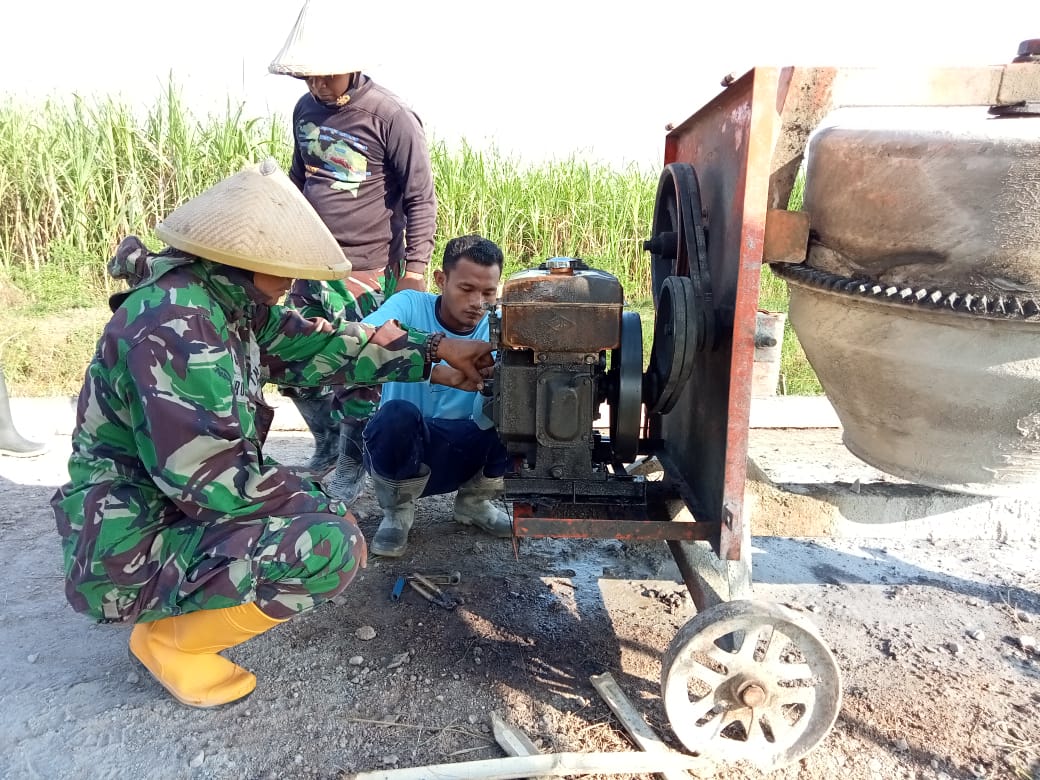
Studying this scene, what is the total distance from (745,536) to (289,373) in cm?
154

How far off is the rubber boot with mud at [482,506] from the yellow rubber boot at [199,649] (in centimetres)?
130

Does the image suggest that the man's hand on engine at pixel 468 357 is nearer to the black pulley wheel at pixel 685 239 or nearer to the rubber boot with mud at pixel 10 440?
the black pulley wheel at pixel 685 239

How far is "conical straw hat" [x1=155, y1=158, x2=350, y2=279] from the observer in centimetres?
203

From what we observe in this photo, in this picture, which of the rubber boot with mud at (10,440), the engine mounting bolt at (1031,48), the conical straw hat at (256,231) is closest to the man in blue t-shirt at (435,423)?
the conical straw hat at (256,231)

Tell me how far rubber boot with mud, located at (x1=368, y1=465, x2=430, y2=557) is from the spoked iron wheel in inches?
55.3

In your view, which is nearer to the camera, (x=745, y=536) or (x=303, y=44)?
(x=745, y=536)

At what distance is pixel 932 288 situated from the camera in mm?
1882

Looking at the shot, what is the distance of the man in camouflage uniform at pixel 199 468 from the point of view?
2016 mm

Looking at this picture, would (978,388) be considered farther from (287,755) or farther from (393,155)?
(393,155)

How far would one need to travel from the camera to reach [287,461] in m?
4.30

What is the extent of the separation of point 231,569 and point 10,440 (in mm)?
2804

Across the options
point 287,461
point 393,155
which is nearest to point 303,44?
point 393,155

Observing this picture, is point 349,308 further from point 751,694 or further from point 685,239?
point 751,694

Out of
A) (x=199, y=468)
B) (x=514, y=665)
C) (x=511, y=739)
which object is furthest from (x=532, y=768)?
(x=199, y=468)
